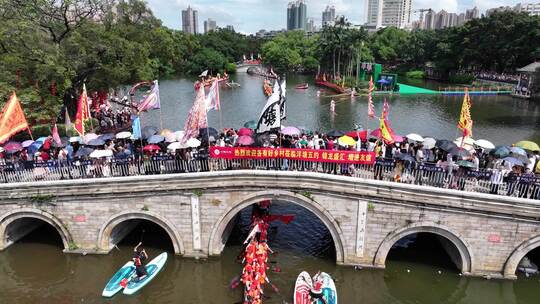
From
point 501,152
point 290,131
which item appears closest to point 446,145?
point 501,152

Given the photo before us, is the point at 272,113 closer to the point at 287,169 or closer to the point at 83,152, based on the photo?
the point at 287,169

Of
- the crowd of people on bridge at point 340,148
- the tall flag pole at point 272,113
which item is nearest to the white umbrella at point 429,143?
the crowd of people on bridge at point 340,148

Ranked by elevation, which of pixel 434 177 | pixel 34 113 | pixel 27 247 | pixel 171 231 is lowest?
pixel 27 247

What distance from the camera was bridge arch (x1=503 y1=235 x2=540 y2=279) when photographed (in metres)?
19.3

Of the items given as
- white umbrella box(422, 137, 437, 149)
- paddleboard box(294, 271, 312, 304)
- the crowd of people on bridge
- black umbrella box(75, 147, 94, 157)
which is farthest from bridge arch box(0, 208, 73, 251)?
white umbrella box(422, 137, 437, 149)

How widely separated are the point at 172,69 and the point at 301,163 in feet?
319

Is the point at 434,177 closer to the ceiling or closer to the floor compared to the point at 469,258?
closer to the ceiling

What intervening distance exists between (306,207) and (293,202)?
717 mm

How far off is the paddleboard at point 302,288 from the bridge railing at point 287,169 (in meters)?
5.33

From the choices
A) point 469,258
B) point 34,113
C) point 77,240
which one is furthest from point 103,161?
point 469,258

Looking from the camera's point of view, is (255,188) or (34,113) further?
(34,113)

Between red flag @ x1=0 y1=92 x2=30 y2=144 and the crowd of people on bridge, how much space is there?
1530 millimetres

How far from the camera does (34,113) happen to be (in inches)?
1110

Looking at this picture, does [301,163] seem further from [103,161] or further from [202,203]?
[103,161]
